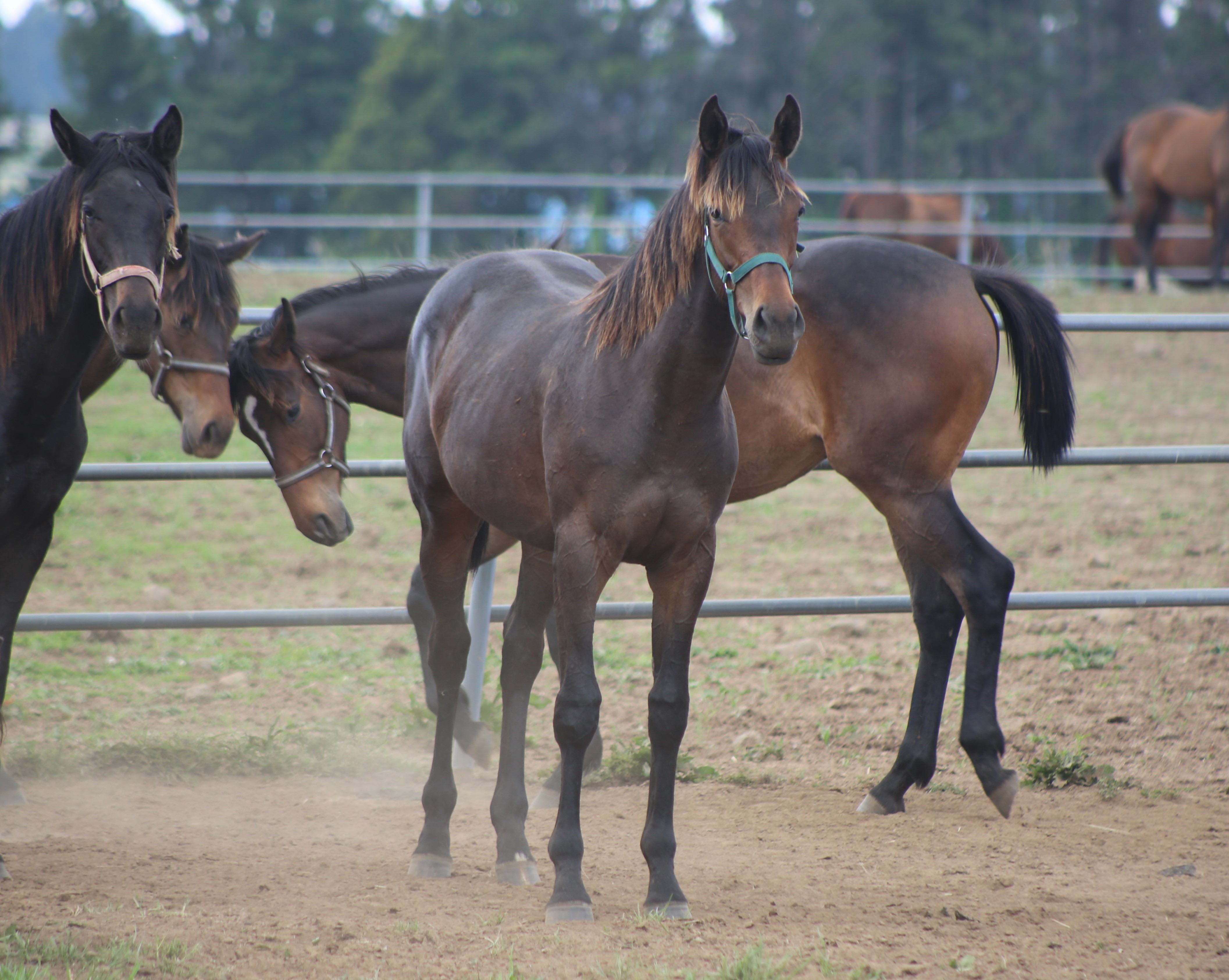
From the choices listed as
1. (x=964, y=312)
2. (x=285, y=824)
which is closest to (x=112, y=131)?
(x=285, y=824)

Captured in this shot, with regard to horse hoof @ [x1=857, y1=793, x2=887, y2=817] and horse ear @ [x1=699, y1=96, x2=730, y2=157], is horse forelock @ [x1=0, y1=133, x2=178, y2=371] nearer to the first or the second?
horse ear @ [x1=699, y1=96, x2=730, y2=157]

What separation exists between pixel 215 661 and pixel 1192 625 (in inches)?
180

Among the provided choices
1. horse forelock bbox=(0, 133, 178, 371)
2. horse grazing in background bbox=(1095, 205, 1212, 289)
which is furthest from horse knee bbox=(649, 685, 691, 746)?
horse grazing in background bbox=(1095, 205, 1212, 289)

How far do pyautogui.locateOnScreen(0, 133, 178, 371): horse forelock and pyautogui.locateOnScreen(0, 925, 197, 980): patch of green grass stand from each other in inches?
63.7

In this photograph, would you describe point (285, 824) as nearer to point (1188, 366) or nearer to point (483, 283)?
point (483, 283)

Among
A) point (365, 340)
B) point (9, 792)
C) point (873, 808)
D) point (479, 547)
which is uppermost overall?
point (365, 340)

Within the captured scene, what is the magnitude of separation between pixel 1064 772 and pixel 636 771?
4.80 feet

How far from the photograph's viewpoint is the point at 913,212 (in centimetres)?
1491

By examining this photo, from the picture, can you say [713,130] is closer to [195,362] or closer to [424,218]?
[195,362]

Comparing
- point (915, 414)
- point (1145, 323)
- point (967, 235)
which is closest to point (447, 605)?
point (915, 414)

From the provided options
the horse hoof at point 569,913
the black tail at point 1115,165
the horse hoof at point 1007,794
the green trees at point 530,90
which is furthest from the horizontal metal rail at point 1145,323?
the green trees at point 530,90

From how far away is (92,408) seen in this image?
9.65 metres

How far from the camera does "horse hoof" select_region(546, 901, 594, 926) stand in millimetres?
2701

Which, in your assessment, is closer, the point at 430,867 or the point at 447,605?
the point at 430,867
